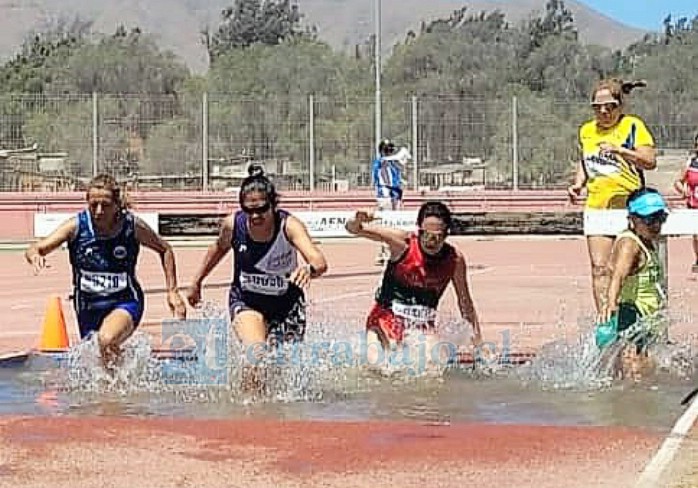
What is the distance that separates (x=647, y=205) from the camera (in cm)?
1048

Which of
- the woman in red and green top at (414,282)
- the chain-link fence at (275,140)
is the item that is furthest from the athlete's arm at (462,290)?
the chain-link fence at (275,140)

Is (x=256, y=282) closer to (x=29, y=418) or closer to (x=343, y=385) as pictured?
(x=343, y=385)

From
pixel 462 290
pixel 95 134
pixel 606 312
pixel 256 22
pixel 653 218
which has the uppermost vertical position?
pixel 256 22

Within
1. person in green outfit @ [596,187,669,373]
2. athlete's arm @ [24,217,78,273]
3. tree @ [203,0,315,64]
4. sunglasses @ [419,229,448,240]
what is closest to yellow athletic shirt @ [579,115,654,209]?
person in green outfit @ [596,187,669,373]

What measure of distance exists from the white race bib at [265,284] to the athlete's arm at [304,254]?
25cm

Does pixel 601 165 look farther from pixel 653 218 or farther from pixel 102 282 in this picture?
pixel 102 282

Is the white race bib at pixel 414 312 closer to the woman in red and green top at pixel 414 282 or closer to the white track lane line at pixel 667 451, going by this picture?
the woman in red and green top at pixel 414 282

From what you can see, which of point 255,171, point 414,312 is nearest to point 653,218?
point 414,312

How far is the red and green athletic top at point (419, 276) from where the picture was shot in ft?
35.6

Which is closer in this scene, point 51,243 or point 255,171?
point 51,243

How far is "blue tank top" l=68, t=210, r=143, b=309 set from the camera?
10492 millimetres

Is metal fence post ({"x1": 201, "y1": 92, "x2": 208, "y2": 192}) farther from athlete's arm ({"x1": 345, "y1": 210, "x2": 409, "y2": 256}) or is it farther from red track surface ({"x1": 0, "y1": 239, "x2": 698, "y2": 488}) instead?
red track surface ({"x1": 0, "y1": 239, "x2": 698, "y2": 488})

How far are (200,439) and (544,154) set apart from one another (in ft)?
105

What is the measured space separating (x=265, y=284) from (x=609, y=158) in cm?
279
